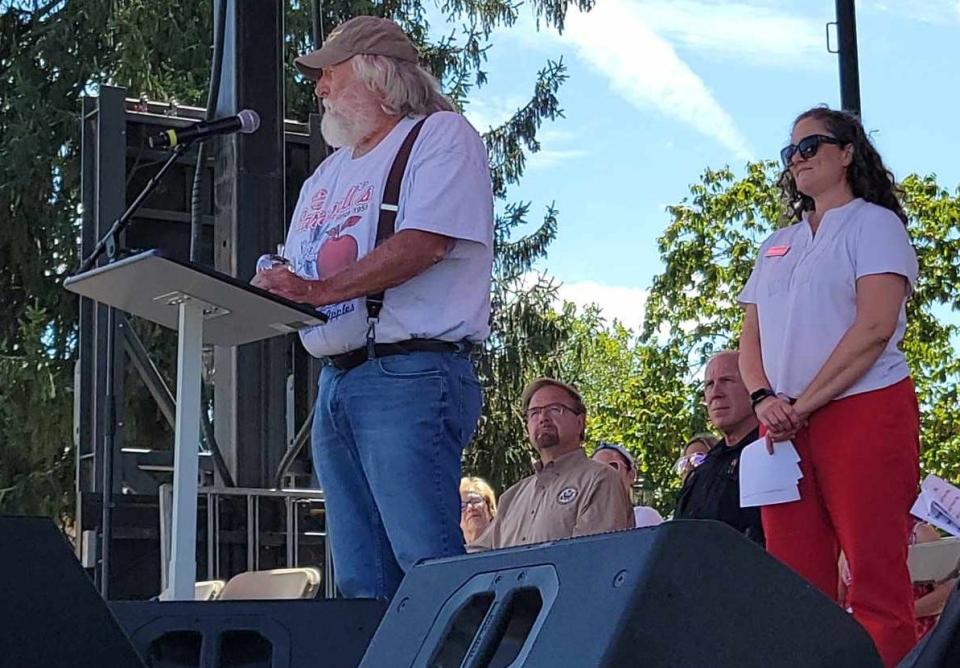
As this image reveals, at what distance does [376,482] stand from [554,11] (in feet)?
39.9

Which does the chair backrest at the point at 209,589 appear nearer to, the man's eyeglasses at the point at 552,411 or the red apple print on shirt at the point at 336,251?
the man's eyeglasses at the point at 552,411

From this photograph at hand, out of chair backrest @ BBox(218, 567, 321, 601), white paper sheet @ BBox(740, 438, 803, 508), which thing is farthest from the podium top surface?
chair backrest @ BBox(218, 567, 321, 601)

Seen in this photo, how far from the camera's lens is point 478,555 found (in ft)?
6.22

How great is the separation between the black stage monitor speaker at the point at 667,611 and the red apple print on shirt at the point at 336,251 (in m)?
1.27

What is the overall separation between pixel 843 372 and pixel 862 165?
0.57 metres

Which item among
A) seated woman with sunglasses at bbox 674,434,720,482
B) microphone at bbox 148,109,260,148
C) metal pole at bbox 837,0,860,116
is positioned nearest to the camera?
microphone at bbox 148,109,260,148

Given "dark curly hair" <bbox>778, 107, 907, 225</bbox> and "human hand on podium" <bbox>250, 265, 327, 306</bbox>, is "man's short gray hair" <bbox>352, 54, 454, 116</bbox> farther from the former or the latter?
"dark curly hair" <bbox>778, 107, 907, 225</bbox>

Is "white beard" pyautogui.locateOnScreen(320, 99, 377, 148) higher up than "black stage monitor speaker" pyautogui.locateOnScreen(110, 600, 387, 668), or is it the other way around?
"white beard" pyautogui.locateOnScreen(320, 99, 377, 148)

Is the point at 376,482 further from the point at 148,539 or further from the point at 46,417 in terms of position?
the point at 46,417

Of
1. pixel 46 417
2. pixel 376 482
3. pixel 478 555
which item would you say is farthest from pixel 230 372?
pixel 46 417

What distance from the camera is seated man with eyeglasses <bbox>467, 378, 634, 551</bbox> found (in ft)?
15.4

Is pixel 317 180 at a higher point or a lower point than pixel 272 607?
higher

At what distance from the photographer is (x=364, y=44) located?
3.04 m

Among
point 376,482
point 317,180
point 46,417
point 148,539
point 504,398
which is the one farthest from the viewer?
point 504,398
